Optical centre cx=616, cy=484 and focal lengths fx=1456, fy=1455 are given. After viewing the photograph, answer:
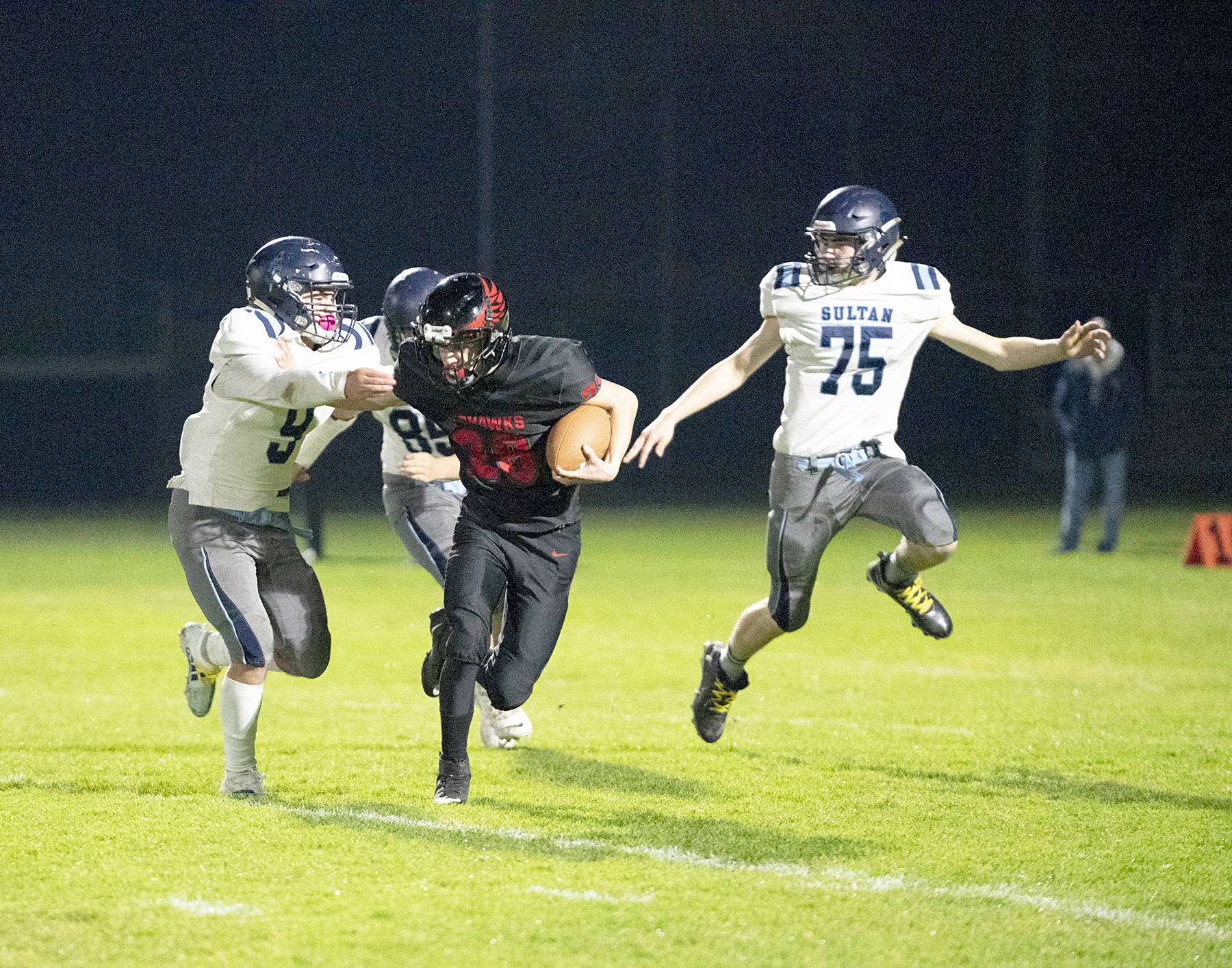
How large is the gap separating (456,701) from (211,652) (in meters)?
1.09

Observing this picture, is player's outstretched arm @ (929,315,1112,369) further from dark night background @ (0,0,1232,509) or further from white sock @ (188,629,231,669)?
dark night background @ (0,0,1232,509)

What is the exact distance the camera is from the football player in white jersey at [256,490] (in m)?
4.61

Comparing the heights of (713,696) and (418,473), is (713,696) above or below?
below

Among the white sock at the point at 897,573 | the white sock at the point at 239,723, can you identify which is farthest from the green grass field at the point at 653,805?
the white sock at the point at 897,573

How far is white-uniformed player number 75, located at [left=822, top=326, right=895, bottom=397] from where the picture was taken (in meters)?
5.33

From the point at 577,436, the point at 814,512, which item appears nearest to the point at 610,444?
the point at 577,436

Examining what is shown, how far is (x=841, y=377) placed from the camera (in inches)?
211

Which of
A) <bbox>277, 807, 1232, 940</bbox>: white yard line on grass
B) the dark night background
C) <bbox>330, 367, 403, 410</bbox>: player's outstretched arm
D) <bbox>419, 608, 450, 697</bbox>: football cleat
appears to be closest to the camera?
<bbox>277, 807, 1232, 940</bbox>: white yard line on grass

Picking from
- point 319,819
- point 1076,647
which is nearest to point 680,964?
point 319,819

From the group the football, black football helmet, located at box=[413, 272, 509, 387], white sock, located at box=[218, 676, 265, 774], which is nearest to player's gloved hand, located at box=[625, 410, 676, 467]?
the football

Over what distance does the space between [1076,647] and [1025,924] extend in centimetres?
478

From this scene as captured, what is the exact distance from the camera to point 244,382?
4.50 meters

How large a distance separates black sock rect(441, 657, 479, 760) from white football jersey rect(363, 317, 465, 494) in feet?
4.96

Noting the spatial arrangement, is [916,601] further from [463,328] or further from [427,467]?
[463,328]
